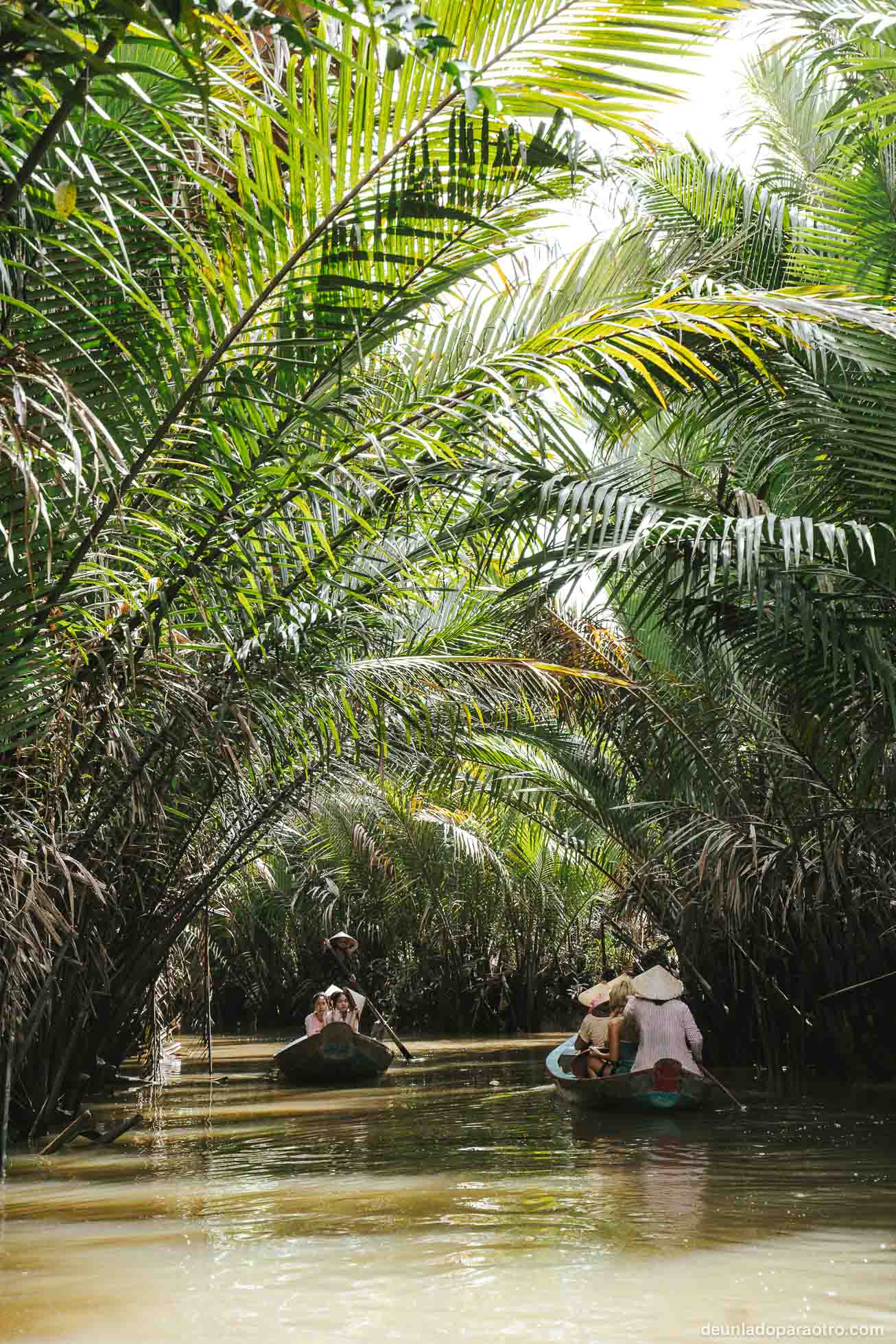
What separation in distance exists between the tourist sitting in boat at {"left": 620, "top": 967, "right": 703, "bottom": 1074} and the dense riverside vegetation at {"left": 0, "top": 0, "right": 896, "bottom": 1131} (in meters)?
1.37

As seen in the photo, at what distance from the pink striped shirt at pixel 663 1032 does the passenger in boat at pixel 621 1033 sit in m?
0.54

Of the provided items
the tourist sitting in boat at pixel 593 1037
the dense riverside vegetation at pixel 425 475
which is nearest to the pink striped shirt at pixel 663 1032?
the tourist sitting in boat at pixel 593 1037

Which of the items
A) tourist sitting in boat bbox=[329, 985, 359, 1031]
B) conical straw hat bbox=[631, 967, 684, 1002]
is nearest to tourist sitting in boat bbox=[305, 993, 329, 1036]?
tourist sitting in boat bbox=[329, 985, 359, 1031]

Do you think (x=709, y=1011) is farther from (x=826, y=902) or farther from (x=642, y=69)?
(x=642, y=69)

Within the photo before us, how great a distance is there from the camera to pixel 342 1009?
1555 centimetres

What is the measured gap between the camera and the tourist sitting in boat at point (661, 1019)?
10422 millimetres

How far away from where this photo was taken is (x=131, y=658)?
18.9 feet

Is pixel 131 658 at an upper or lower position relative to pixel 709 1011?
upper

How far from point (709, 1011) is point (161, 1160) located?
24.9ft

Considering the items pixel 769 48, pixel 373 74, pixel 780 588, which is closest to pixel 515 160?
pixel 373 74

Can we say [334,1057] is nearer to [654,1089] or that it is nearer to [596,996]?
[596,996]

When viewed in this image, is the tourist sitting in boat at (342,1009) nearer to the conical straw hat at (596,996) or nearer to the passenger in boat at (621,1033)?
the conical straw hat at (596,996)

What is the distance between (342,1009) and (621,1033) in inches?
205

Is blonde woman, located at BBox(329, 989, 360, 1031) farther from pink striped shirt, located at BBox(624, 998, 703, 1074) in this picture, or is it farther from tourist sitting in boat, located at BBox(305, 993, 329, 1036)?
pink striped shirt, located at BBox(624, 998, 703, 1074)
